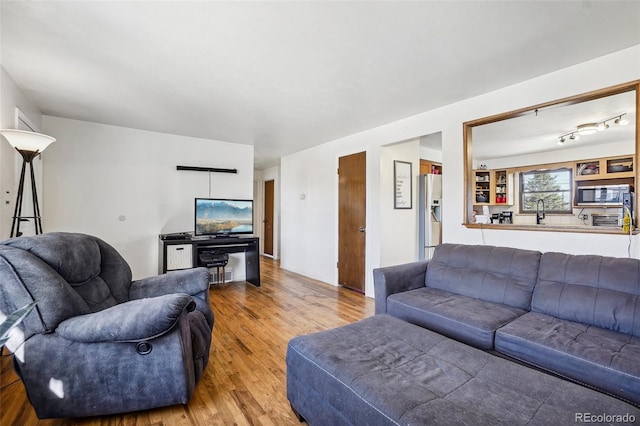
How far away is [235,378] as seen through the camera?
2.00m

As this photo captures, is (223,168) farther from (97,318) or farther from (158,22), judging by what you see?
(97,318)

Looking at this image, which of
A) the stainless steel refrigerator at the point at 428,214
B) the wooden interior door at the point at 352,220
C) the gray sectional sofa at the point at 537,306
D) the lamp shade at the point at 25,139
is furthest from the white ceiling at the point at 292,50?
the gray sectional sofa at the point at 537,306

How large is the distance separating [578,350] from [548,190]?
406 cm

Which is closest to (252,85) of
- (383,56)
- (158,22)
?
(158,22)

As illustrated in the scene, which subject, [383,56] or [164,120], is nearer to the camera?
[383,56]

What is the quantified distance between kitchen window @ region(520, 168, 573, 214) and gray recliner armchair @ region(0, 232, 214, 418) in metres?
5.35

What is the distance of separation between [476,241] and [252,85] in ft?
8.69

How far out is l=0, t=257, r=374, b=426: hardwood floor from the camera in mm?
1614

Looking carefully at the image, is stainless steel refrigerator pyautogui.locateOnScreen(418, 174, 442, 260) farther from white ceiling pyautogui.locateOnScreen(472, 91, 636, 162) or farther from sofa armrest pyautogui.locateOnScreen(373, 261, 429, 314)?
sofa armrest pyautogui.locateOnScreen(373, 261, 429, 314)

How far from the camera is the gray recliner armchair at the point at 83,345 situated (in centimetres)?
145

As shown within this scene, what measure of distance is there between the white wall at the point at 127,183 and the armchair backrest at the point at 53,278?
7.48ft

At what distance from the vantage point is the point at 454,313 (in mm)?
2037
